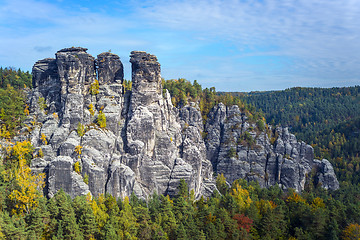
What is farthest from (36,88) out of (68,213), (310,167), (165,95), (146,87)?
(310,167)

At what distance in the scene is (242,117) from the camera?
5079 inches

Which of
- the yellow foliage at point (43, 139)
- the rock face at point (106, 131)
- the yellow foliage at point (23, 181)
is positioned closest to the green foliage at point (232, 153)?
the rock face at point (106, 131)

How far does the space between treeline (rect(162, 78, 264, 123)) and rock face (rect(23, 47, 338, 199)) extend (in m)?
25.4

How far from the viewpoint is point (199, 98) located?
431 ft

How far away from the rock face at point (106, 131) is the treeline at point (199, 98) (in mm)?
25447

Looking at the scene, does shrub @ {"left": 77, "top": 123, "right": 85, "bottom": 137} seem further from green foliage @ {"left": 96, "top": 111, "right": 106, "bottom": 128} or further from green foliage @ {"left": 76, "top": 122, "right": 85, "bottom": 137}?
green foliage @ {"left": 96, "top": 111, "right": 106, "bottom": 128}

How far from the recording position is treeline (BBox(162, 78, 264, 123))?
405 feet

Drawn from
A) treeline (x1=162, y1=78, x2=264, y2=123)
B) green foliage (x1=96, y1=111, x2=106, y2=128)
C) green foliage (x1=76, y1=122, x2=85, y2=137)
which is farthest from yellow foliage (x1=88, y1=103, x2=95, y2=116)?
treeline (x1=162, y1=78, x2=264, y2=123)

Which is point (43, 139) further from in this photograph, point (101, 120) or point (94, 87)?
point (94, 87)

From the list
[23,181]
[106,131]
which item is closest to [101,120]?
[106,131]

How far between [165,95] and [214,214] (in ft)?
149

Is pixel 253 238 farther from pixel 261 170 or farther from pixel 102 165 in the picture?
pixel 261 170

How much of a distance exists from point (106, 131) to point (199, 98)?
196ft

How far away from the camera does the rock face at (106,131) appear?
7062 centimetres
